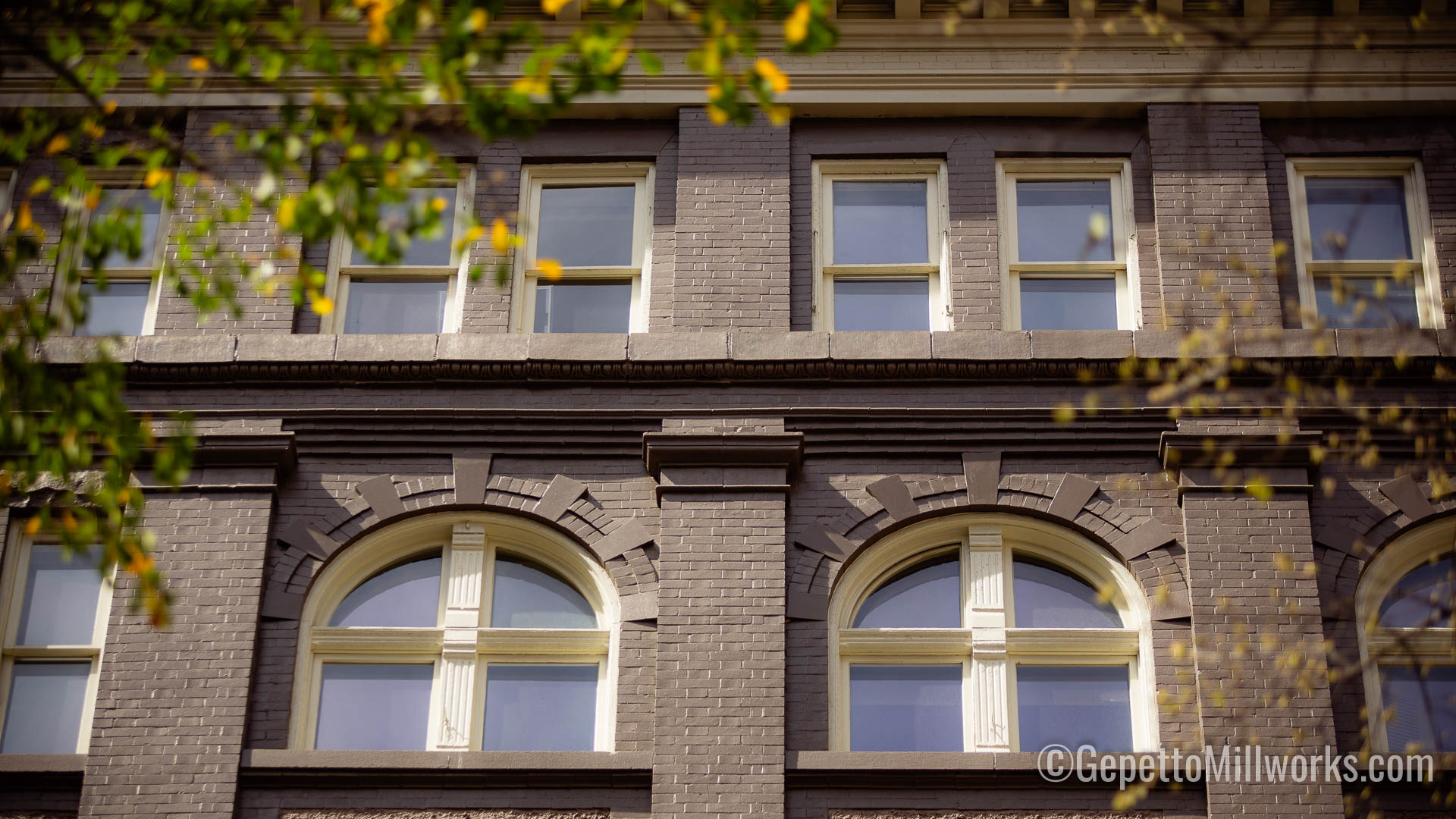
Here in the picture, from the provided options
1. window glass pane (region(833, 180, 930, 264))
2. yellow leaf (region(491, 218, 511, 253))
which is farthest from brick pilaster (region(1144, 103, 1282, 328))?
yellow leaf (region(491, 218, 511, 253))

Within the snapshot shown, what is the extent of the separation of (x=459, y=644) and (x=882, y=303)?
4873 millimetres

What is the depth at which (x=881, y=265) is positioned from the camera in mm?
16453

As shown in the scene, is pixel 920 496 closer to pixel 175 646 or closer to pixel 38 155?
pixel 175 646

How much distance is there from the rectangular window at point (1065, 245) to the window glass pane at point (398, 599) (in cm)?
552

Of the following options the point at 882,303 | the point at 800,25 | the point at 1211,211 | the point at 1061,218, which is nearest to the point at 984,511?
the point at 882,303

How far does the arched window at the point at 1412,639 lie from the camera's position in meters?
14.3

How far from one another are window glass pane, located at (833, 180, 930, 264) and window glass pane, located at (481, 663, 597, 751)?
462 centimetres

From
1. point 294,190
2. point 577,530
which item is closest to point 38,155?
point 294,190

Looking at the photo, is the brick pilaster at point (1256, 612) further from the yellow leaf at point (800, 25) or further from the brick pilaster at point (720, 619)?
the yellow leaf at point (800, 25)

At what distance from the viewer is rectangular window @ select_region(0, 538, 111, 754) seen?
14.7m

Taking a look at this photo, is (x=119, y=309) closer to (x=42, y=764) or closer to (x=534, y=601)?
(x=42, y=764)

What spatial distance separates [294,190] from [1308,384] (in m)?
9.22

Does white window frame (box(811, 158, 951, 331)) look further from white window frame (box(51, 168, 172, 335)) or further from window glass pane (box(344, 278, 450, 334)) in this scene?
white window frame (box(51, 168, 172, 335))

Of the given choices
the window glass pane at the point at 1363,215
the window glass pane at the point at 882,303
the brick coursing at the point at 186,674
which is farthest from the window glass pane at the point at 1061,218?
the brick coursing at the point at 186,674
